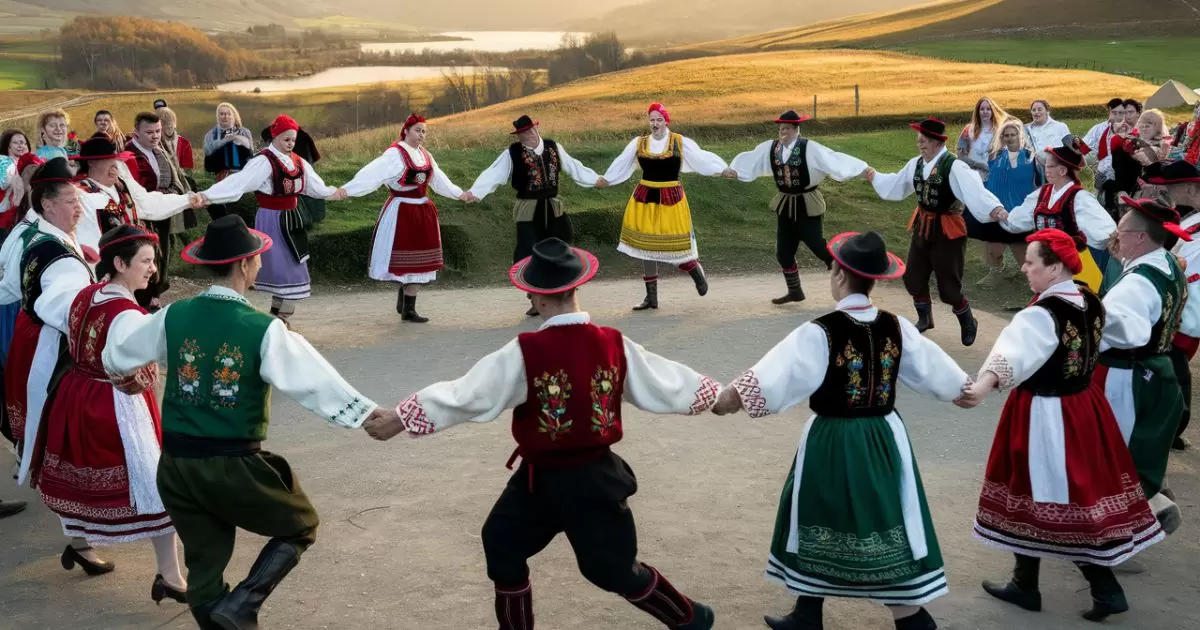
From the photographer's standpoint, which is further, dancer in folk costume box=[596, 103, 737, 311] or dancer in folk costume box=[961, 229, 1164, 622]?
dancer in folk costume box=[596, 103, 737, 311]

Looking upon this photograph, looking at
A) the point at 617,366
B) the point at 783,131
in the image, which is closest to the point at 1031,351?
the point at 617,366

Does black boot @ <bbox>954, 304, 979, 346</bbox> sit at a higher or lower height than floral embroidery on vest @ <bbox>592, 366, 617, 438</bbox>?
lower

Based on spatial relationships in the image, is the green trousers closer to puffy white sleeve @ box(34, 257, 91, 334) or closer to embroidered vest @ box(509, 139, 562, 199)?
puffy white sleeve @ box(34, 257, 91, 334)

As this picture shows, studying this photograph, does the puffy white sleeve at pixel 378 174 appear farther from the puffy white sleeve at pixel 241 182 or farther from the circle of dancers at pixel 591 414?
the circle of dancers at pixel 591 414

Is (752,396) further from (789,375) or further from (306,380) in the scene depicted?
(306,380)

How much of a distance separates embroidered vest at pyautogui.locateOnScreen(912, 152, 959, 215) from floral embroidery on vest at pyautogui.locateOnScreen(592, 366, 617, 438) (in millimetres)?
4978

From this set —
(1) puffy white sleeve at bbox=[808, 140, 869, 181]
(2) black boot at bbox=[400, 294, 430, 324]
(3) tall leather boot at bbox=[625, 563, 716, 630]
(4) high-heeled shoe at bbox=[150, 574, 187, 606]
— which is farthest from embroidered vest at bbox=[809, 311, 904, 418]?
(2) black boot at bbox=[400, 294, 430, 324]

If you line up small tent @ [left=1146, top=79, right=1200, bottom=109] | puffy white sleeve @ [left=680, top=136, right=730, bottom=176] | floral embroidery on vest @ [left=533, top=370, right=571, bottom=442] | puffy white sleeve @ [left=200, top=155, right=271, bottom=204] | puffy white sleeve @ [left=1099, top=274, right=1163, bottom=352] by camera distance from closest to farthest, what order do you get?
floral embroidery on vest @ [left=533, top=370, right=571, bottom=442] < puffy white sleeve @ [left=1099, top=274, right=1163, bottom=352] < puffy white sleeve @ [left=200, top=155, right=271, bottom=204] < puffy white sleeve @ [left=680, top=136, right=730, bottom=176] < small tent @ [left=1146, top=79, right=1200, bottom=109]

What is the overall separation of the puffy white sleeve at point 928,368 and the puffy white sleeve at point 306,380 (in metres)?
1.74

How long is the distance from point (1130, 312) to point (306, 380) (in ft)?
10.1

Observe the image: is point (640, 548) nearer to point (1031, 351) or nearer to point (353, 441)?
point (1031, 351)

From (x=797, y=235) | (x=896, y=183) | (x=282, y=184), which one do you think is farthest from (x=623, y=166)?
(x=282, y=184)

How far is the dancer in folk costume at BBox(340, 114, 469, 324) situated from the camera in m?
8.58

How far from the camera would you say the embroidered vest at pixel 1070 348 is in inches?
157
